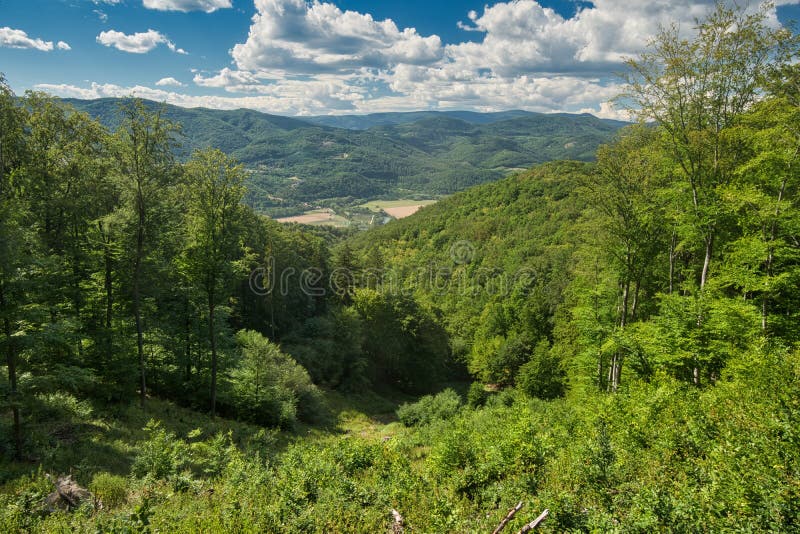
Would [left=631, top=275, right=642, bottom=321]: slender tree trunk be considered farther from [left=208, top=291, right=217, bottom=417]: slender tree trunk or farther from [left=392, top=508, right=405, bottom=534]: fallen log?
[left=208, top=291, right=217, bottom=417]: slender tree trunk

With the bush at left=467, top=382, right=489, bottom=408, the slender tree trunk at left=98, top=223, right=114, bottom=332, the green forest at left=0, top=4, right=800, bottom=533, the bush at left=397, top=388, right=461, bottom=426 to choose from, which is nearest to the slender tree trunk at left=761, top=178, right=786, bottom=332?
the green forest at left=0, top=4, right=800, bottom=533

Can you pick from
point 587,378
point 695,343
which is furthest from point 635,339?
point 587,378

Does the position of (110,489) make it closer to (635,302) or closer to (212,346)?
(212,346)

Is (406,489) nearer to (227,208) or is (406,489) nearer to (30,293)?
(30,293)

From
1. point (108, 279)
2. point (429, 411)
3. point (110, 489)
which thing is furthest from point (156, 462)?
point (429, 411)

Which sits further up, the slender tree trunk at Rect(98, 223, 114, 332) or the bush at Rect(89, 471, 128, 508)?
the slender tree trunk at Rect(98, 223, 114, 332)

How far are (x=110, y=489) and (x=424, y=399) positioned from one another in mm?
20433

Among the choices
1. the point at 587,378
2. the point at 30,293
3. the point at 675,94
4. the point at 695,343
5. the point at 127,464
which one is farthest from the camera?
the point at 587,378

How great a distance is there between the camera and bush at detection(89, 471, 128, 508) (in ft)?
28.8

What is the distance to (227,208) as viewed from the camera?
1747 cm

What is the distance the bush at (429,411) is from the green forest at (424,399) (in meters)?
0.23

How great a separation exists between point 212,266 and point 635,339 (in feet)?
59.4

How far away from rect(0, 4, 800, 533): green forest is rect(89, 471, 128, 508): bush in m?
0.08

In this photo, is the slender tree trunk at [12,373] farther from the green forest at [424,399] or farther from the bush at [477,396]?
the bush at [477,396]
